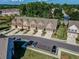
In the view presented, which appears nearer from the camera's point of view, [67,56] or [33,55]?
[67,56]

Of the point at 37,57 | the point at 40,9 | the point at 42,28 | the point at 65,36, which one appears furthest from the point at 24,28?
the point at 37,57

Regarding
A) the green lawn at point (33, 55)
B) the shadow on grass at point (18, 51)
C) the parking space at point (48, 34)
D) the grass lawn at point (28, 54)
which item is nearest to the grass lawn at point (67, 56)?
the grass lawn at point (28, 54)

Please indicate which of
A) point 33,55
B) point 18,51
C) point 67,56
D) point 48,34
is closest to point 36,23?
point 48,34

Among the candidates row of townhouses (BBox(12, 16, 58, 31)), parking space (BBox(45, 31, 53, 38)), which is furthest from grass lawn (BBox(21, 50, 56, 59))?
row of townhouses (BBox(12, 16, 58, 31))

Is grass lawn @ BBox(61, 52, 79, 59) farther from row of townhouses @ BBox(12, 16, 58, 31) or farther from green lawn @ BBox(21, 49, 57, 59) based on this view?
row of townhouses @ BBox(12, 16, 58, 31)

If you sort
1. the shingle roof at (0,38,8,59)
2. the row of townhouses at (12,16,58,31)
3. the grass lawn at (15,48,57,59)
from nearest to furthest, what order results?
the shingle roof at (0,38,8,59), the grass lawn at (15,48,57,59), the row of townhouses at (12,16,58,31)

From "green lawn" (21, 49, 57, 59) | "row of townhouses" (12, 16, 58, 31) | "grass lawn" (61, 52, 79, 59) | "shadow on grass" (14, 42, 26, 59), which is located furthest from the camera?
"row of townhouses" (12, 16, 58, 31)

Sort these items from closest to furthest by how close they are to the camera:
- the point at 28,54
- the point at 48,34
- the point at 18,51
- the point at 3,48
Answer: the point at 3,48 → the point at 28,54 → the point at 18,51 → the point at 48,34

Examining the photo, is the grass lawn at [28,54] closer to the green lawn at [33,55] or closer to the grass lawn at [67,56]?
the green lawn at [33,55]

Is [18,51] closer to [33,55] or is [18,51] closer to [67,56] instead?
[33,55]

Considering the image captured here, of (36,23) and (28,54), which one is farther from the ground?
(28,54)

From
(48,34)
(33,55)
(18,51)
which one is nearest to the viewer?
(33,55)
